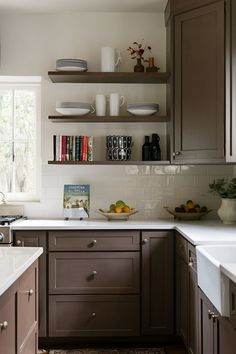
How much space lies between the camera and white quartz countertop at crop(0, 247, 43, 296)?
1542 millimetres

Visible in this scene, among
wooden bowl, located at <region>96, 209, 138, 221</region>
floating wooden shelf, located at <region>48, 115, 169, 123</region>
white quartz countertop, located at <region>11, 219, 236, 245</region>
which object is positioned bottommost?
white quartz countertop, located at <region>11, 219, 236, 245</region>

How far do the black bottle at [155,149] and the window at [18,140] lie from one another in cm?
104

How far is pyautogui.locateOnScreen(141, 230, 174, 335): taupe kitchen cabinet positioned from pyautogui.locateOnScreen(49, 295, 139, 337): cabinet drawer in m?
0.09

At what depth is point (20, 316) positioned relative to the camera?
5.97 ft

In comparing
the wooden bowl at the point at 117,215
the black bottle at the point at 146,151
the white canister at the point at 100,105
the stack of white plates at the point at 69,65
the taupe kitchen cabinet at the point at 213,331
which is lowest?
the taupe kitchen cabinet at the point at 213,331

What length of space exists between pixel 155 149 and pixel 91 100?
2.33 feet

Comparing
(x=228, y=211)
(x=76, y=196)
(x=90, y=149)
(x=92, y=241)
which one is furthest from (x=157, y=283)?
(x=90, y=149)

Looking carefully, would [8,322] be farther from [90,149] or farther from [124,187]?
[124,187]

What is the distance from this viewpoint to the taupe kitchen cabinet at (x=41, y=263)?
10.6 feet

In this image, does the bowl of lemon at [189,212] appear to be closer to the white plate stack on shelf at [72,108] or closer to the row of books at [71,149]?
the row of books at [71,149]

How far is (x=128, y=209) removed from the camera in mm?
3543

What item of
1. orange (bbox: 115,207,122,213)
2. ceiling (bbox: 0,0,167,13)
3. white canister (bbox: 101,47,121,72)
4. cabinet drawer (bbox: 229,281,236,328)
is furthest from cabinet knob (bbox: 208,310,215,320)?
ceiling (bbox: 0,0,167,13)

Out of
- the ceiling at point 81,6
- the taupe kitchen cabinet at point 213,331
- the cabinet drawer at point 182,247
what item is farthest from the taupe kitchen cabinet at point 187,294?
the ceiling at point 81,6

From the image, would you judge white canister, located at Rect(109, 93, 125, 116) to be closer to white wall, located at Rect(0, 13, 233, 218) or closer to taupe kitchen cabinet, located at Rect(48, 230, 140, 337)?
white wall, located at Rect(0, 13, 233, 218)
